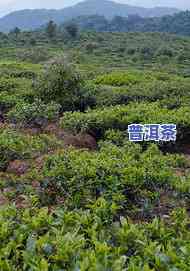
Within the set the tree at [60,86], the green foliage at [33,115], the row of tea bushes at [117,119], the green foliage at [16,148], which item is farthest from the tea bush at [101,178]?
the tree at [60,86]

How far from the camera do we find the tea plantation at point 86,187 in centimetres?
337

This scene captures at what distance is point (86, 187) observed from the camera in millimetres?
5105

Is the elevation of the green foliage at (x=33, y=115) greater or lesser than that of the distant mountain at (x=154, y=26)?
greater

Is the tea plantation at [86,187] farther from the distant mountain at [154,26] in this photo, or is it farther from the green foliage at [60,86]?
the distant mountain at [154,26]

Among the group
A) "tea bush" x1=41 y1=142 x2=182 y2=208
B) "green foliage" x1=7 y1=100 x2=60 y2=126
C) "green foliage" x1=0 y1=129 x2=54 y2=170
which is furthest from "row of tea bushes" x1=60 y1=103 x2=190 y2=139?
"tea bush" x1=41 y1=142 x2=182 y2=208

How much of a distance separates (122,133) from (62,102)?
309 centimetres

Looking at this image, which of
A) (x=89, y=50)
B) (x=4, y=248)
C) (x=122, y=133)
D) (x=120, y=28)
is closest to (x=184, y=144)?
(x=122, y=133)

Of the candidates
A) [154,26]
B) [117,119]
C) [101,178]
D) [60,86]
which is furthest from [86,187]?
[154,26]

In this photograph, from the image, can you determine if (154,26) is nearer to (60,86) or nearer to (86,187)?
(60,86)

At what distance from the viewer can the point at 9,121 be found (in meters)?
9.12

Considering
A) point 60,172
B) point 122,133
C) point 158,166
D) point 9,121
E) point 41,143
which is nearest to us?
point 60,172

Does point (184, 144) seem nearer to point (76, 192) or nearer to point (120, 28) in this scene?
point (76, 192)

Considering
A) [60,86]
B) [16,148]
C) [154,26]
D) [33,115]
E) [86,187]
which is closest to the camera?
[86,187]

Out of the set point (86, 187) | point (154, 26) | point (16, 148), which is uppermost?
point (86, 187)
